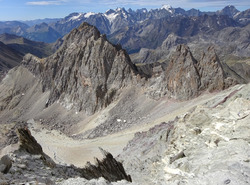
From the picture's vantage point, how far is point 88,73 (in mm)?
84875

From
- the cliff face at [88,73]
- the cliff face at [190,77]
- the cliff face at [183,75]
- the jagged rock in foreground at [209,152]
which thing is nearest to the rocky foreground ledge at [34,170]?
the jagged rock in foreground at [209,152]

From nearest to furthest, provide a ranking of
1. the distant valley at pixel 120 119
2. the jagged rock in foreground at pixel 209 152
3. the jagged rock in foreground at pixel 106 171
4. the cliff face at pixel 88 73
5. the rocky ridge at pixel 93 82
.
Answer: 1. the jagged rock in foreground at pixel 209 152
2. the distant valley at pixel 120 119
3. the jagged rock in foreground at pixel 106 171
4. the rocky ridge at pixel 93 82
5. the cliff face at pixel 88 73

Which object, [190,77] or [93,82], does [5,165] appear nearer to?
[190,77]

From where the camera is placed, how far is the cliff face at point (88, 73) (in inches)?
3115

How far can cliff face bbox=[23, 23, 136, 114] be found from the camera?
79.1 m

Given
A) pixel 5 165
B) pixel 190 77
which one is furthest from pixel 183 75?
pixel 5 165

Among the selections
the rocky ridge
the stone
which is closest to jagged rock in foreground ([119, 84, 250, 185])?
the stone

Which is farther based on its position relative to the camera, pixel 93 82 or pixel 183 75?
pixel 93 82

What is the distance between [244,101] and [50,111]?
260ft

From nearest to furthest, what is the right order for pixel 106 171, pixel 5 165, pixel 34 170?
1. pixel 5 165
2. pixel 34 170
3. pixel 106 171

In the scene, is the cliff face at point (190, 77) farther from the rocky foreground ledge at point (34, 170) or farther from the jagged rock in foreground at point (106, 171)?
the rocky foreground ledge at point (34, 170)

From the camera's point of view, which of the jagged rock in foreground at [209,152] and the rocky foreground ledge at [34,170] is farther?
the jagged rock in foreground at [209,152]

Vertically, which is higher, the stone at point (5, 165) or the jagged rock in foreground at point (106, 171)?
the stone at point (5, 165)

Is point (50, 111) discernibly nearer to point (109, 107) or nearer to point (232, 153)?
point (109, 107)
